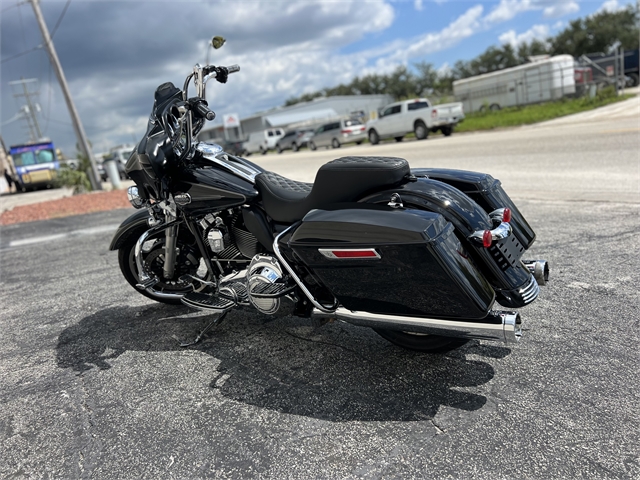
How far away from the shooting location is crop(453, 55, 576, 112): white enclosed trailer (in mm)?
27859

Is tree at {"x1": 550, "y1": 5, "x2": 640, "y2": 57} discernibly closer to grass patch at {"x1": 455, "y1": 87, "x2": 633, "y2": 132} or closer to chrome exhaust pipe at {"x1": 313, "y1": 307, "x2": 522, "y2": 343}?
grass patch at {"x1": 455, "y1": 87, "x2": 633, "y2": 132}

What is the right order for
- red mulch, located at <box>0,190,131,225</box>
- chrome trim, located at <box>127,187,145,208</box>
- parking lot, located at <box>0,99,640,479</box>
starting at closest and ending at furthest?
parking lot, located at <box>0,99,640,479</box>, chrome trim, located at <box>127,187,145,208</box>, red mulch, located at <box>0,190,131,225</box>

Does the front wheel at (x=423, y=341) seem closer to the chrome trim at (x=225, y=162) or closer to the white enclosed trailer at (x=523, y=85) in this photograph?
the chrome trim at (x=225, y=162)

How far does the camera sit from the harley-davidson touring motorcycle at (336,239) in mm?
2451

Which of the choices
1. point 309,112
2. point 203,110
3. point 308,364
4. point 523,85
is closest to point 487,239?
point 308,364

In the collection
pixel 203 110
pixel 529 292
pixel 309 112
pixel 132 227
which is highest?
pixel 309 112

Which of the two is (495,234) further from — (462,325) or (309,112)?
(309,112)

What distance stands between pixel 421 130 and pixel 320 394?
20.8 m

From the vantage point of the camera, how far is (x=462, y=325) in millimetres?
2447

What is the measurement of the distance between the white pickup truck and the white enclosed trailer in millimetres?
7128

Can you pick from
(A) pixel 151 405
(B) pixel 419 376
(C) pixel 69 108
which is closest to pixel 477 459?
(B) pixel 419 376

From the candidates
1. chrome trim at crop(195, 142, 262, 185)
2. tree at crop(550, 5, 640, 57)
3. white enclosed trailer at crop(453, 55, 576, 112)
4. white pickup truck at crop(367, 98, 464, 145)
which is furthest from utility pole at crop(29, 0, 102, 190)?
tree at crop(550, 5, 640, 57)

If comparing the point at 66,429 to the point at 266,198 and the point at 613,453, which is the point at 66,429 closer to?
the point at 266,198

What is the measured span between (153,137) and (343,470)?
250cm
